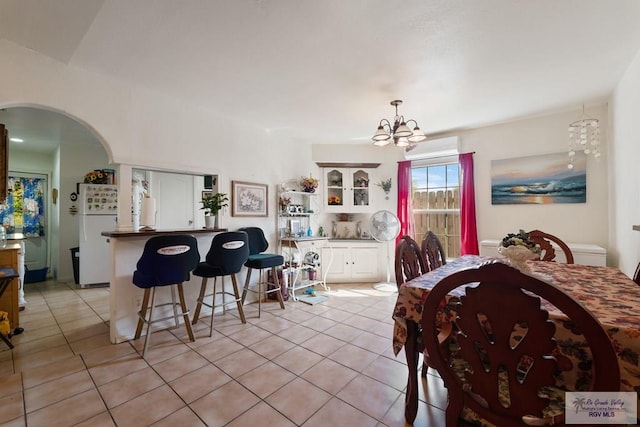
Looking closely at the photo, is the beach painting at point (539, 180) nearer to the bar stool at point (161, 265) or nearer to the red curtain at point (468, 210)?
the red curtain at point (468, 210)

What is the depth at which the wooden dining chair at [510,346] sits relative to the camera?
778 mm

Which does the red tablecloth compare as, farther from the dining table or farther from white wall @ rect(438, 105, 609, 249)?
white wall @ rect(438, 105, 609, 249)

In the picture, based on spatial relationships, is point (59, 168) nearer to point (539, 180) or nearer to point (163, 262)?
point (163, 262)

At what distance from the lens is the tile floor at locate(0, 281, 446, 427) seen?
156 centimetres

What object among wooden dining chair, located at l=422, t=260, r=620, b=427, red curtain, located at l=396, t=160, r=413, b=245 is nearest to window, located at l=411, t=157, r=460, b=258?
red curtain, located at l=396, t=160, r=413, b=245

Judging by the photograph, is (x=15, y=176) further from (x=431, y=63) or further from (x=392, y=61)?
(x=431, y=63)

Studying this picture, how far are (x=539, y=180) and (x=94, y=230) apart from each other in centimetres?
675

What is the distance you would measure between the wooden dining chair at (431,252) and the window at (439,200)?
2.04 metres

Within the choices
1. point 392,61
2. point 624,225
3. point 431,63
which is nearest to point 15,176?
point 392,61

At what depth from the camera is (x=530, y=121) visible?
3592mm

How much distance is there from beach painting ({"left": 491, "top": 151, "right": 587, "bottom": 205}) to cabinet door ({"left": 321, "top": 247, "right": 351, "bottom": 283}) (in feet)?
7.74

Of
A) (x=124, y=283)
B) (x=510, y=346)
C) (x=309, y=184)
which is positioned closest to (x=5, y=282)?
(x=124, y=283)

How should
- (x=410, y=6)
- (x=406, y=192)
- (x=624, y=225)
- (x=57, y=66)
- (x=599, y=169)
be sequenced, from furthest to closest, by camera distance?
(x=406, y=192) < (x=599, y=169) < (x=624, y=225) < (x=57, y=66) < (x=410, y=6)

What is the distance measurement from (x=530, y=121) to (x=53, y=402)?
5412 millimetres
